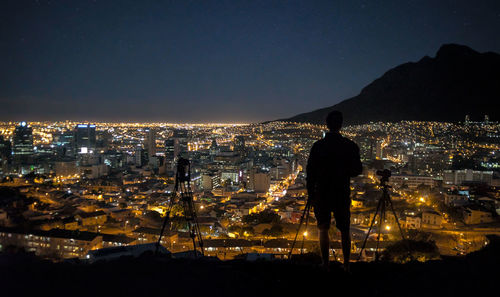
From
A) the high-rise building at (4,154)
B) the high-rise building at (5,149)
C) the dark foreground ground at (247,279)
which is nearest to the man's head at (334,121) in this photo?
the dark foreground ground at (247,279)

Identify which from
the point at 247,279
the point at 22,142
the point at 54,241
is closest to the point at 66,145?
the point at 22,142

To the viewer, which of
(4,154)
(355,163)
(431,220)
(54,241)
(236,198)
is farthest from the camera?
(4,154)

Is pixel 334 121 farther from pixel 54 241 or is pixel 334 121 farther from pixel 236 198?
pixel 236 198

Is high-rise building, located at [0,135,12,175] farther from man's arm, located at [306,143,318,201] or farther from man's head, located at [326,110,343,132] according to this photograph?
man's head, located at [326,110,343,132]

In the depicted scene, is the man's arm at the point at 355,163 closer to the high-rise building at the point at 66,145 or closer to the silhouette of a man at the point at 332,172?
the silhouette of a man at the point at 332,172

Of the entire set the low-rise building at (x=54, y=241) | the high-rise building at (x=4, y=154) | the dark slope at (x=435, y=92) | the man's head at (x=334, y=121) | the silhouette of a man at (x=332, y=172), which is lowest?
the low-rise building at (x=54, y=241)

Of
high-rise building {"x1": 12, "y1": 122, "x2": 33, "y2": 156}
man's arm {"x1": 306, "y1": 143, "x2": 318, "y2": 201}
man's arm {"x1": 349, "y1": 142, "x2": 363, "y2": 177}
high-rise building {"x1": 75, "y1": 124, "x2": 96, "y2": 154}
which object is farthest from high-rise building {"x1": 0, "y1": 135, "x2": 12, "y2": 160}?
man's arm {"x1": 349, "y1": 142, "x2": 363, "y2": 177}

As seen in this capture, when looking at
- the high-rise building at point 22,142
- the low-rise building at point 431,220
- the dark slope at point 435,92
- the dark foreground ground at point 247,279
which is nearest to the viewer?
the dark foreground ground at point 247,279
